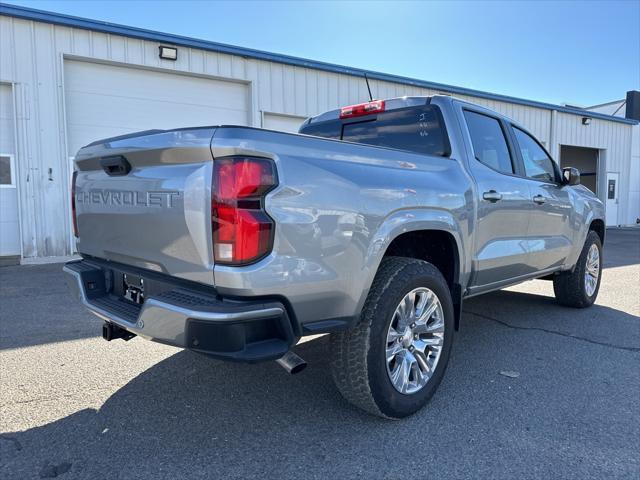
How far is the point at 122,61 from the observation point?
31.1 feet

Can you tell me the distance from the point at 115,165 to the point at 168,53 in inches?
322

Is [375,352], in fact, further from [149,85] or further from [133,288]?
[149,85]

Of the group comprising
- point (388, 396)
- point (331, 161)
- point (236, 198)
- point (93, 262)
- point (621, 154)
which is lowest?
point (388, 396)

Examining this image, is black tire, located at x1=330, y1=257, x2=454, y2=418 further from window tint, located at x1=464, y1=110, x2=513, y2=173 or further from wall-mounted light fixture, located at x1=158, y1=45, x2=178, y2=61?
wall-mounted light fixture, located at x1=158, y1=45, x2=178, y2=61

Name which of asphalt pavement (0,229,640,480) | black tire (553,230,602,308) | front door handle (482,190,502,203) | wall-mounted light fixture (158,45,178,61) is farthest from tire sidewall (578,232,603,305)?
wall-mounted light fixture (158,45,178,61)

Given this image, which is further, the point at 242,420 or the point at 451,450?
the point at 242,420

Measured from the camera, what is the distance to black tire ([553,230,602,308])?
5371 millimetres

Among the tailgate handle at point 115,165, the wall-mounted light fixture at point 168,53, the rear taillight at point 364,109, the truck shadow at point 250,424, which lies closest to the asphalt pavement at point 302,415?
the truck shadow at point 250,424

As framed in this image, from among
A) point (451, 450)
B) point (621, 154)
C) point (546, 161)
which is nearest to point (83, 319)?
point (451, 450)

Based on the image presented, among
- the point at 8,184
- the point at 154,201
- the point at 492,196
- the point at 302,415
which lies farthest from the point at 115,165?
the point at 8,184

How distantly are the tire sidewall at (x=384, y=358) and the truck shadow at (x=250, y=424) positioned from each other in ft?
0.39

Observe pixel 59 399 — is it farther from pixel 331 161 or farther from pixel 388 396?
pixel 331 161

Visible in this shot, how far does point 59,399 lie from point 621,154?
2317 cm

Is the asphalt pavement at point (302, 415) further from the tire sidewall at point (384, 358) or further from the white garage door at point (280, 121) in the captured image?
the white garage door at point (280, 121)
